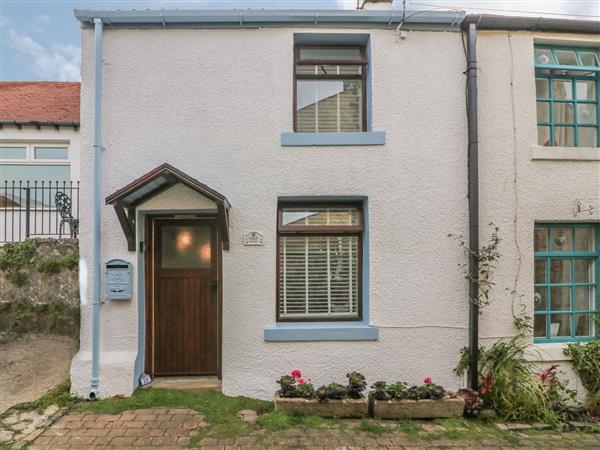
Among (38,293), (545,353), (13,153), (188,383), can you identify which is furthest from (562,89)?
(13,153)

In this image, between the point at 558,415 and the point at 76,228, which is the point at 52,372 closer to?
the point at 76,228

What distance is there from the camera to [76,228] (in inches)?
277

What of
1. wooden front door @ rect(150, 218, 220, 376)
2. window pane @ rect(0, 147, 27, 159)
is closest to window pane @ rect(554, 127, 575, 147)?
wooden front door @ rect(150, 218, 220, 376)

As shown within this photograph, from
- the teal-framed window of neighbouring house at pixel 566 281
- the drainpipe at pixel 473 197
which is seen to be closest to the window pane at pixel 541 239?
the teal-framed window of neighbouring house at pixel 566 281

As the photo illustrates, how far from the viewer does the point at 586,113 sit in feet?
17.6

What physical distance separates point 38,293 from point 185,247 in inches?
98.9

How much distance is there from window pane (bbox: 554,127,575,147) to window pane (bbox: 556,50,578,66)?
100 cm

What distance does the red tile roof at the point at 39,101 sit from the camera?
8695 millimetres

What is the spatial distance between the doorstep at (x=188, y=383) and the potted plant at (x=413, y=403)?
217cm

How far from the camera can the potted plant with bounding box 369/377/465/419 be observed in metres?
4.24

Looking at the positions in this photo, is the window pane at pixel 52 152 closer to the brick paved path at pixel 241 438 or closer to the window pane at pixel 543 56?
the brick paved path at pixel 241 438

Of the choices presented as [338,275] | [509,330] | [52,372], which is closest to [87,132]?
[52,372]

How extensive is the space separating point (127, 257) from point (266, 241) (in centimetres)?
194

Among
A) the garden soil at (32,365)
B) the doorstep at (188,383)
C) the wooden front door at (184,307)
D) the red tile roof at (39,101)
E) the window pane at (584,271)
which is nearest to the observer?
the garden soil at (32,365)
